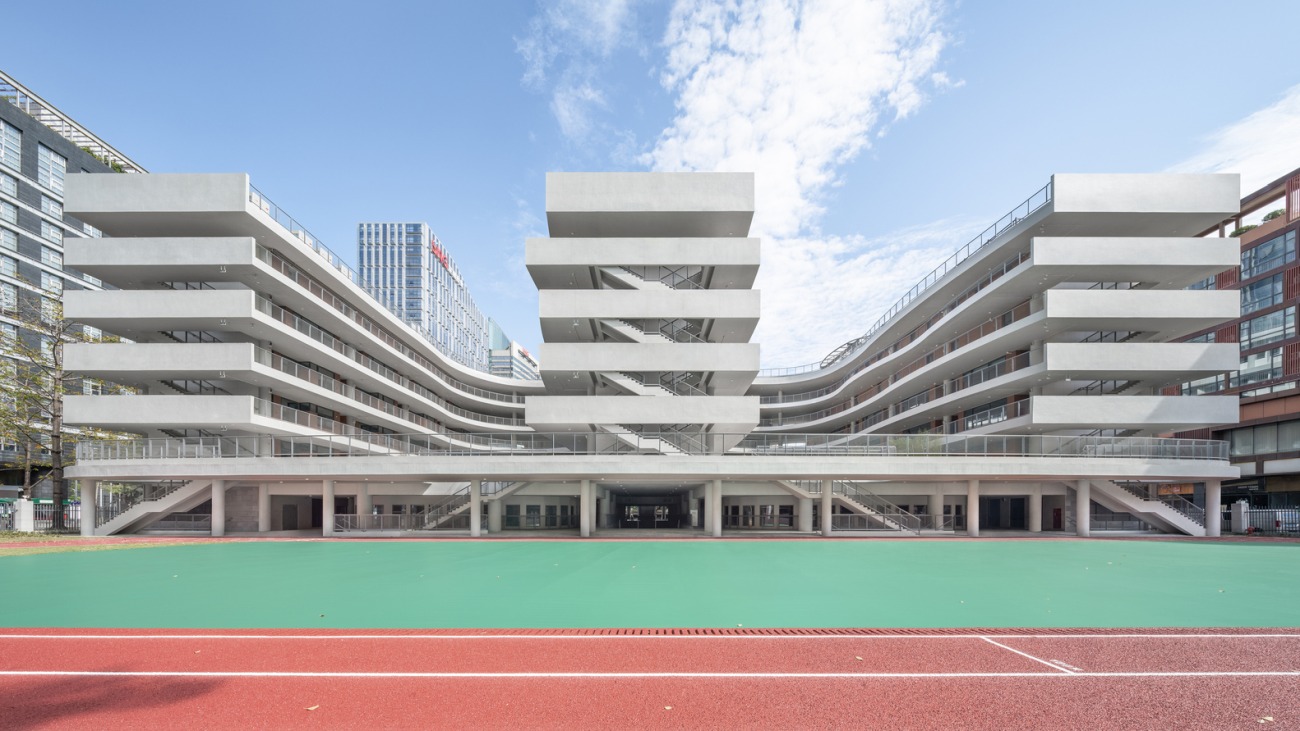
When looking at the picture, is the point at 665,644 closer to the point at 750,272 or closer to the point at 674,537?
the point at 674,537

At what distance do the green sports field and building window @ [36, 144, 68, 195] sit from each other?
56.9 m

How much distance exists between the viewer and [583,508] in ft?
113

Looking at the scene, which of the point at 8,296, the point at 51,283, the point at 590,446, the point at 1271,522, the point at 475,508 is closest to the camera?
the point at 590,446

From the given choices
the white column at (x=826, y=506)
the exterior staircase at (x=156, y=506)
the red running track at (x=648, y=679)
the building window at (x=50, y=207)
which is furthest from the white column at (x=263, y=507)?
the building window at (x=50, y=207)

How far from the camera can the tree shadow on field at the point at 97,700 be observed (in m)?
7.15

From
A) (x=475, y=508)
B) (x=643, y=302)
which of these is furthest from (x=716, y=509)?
(x=475, y=508)

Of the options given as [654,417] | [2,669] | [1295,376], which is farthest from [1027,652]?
[1295,376]

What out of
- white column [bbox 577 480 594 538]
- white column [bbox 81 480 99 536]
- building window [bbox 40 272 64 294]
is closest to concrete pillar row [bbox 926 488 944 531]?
white column [bbox 577 480 594 538]

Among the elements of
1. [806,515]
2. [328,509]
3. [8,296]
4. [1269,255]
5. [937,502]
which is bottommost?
[806,515]

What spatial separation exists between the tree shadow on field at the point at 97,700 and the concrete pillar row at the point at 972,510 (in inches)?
1364

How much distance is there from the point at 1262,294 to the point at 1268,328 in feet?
9.69

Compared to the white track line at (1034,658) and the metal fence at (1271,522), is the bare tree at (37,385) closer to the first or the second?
the white track line at (1034,658)

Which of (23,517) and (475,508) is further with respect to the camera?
(23,517)

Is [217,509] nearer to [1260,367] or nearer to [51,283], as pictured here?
[51,283]
